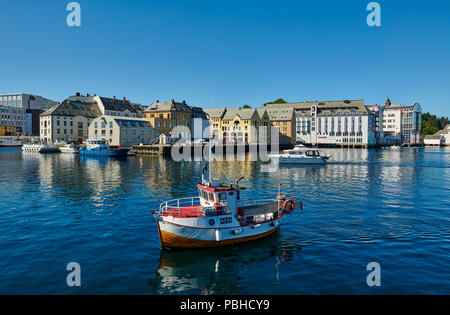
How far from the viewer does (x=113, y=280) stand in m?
16.3

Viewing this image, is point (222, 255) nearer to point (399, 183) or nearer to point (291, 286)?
point (291, 286)

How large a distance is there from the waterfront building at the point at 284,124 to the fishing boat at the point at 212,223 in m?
141

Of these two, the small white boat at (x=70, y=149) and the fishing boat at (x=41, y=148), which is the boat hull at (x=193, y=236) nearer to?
the small white boat at (x=70, y=149)

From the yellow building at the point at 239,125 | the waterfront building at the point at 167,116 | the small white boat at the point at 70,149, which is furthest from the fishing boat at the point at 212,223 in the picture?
the yellow building at the point at 239,125

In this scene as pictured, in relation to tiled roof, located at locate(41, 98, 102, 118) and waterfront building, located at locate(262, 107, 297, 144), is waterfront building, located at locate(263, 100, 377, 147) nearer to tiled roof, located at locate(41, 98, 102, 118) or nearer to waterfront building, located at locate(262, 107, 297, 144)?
waterfront building, located at locate(262, 107, 297, 144)

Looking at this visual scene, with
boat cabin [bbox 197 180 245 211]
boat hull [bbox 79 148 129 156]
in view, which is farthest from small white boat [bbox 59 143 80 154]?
boat cabin [bbox 197 180 245 211]

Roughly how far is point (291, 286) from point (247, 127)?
126 meters

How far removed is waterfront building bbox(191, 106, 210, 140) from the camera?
140250mm

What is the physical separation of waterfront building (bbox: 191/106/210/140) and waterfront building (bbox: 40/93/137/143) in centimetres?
3673

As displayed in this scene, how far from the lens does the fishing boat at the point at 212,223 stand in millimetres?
20312

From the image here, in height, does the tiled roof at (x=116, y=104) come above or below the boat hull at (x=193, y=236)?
above
